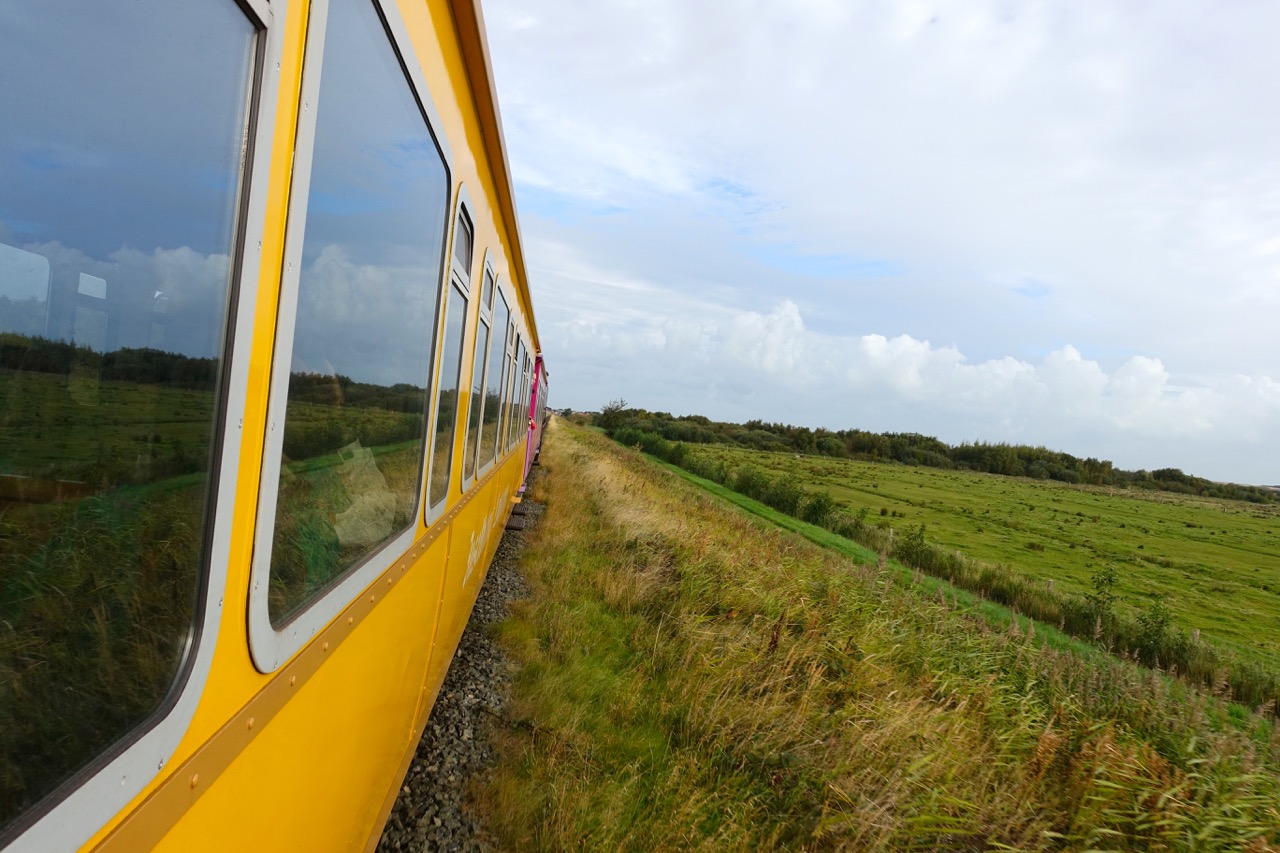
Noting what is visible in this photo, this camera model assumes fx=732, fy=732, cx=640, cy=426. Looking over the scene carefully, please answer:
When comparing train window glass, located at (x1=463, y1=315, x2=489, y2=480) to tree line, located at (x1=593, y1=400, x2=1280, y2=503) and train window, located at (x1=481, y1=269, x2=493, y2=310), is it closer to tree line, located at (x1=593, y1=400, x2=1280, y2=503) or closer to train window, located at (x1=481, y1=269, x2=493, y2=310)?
train window, located at (x1=481, y1=269, x2=493, y2=310)

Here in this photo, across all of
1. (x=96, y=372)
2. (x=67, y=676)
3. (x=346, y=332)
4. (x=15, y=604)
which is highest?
(x=346, y=332)

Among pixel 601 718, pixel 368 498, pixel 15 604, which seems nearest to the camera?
pixel 15 604

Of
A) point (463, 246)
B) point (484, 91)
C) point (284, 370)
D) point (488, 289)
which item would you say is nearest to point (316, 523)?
point (284, 370)

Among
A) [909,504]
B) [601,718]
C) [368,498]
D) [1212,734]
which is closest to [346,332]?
[368,498]

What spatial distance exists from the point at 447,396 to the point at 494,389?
2.54 meters

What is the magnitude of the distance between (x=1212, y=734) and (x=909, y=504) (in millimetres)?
37622

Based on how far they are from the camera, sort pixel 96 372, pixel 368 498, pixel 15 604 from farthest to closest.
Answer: pixel 368 498 < pixel 96 372 < pixel 15 604

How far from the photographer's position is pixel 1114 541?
36594 millimetres

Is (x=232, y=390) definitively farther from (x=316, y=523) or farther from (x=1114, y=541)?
(x=1114, y=541)

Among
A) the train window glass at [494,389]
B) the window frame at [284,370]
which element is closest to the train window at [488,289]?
the train window glass at [494,389]

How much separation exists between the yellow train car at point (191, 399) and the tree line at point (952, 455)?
80674 millimetres

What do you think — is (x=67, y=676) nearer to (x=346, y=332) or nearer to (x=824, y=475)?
(x=346, y=332)

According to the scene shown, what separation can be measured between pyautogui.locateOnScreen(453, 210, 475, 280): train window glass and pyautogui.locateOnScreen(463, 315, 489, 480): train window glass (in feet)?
2.21

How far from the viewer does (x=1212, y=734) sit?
5.37 meters
